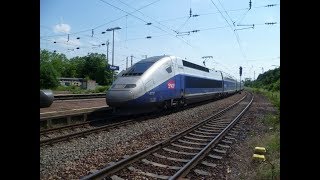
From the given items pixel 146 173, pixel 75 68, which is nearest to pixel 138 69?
pixel 146 173

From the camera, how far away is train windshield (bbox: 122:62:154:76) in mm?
15419

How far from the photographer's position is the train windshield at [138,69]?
15.4m

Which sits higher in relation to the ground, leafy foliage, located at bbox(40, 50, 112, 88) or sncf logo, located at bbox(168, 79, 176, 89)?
leafy foliage, located at bbox(40, 50, 112, 88)

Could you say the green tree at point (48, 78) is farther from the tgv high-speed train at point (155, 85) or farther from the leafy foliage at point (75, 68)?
the tgv high-speed train at point (155, 85)

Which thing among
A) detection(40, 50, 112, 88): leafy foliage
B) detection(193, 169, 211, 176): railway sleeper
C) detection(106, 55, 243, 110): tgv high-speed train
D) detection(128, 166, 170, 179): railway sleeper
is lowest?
detection(193, 169, 211, 176): railway sleeper

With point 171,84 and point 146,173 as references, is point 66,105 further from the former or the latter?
point 146,173

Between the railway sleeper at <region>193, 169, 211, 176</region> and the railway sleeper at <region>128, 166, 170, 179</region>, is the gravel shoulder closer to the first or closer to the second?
the railway sleeper at <region>128, 166, 170, 179</region>

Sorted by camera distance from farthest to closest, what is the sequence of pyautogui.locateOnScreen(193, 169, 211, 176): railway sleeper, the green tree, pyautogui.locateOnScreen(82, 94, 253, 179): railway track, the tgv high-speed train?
the green tree
the tgv high-speed train
pyautogui.locateOnScreen(193, 169, 211, 176): railway sleeper
pyautogui.locateOnScreen(82, 94, 253, 179): railway track

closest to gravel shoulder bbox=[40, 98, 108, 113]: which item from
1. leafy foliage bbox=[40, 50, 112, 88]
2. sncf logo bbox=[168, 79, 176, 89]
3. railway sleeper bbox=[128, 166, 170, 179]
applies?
sncf logo bbox=[168, 79, 176, 89]

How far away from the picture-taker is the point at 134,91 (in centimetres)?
1406

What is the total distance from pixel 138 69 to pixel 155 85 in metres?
1.17
